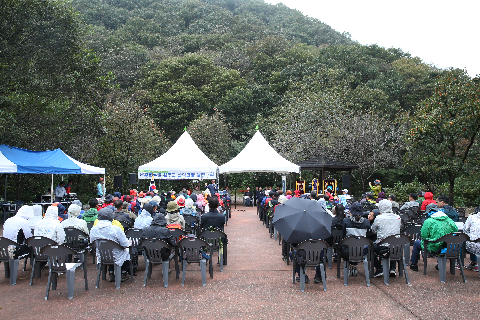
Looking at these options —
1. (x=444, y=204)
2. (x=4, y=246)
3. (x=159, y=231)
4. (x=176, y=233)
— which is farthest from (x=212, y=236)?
(x=444, y=204)

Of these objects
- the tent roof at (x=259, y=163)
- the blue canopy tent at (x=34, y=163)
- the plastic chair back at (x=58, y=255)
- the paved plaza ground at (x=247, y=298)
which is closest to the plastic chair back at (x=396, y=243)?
the paved plaza ground at (x=247, y=298)

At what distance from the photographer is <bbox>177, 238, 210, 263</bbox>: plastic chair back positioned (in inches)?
229

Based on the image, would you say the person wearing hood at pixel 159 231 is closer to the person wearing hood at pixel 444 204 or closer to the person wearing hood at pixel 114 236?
the person wearing hood at pixel 114 236

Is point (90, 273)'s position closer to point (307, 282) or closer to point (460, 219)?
point (307, 282)

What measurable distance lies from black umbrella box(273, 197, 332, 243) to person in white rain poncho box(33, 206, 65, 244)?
3.62 metres

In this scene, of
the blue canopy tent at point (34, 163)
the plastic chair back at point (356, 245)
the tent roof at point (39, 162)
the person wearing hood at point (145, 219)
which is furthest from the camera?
the tent roof at point (39, 162)

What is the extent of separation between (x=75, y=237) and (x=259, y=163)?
8.68 meters

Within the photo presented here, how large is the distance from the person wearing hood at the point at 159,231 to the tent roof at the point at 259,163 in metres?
8.14

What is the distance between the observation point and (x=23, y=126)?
46.7 feet

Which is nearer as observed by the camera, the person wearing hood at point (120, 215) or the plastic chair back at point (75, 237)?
the plastic chair back at point (75, 237)

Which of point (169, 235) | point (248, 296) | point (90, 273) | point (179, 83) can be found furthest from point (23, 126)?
point (179, 83)

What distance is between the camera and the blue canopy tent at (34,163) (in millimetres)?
11156

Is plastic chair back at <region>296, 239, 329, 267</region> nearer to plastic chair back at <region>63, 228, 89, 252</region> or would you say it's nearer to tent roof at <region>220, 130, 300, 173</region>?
plastic chair back at <region>63, 228, 89, 252</region>

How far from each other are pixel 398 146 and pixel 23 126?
21.0m
